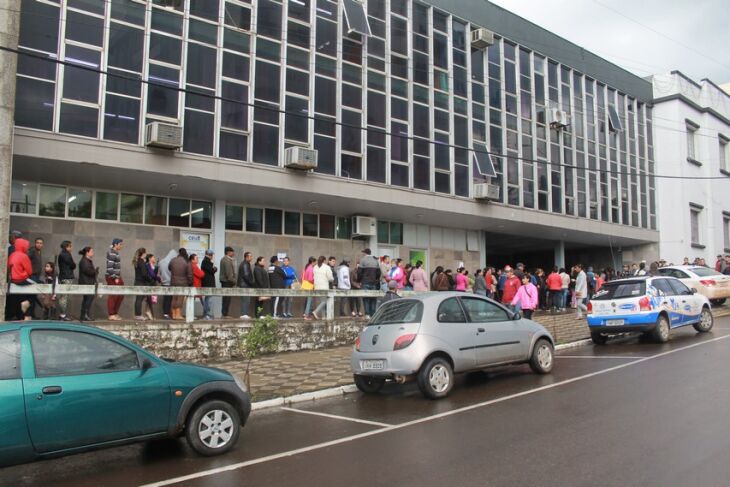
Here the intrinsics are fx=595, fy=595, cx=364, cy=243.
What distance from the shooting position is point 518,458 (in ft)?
18.3

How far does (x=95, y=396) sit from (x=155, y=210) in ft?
40.7

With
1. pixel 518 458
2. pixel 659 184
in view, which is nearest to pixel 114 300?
pixel 518 458

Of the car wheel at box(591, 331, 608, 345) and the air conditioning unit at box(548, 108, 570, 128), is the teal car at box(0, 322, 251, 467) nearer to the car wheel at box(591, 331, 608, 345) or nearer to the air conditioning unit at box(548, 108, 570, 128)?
the car wheel at box(591, 331, 608, 345)

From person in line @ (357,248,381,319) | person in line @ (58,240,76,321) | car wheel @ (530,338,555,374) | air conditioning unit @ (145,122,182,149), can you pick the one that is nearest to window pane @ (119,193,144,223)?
air conditioning unit @ (145,122,182,149)

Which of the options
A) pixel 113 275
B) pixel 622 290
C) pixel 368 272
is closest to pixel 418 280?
pixel 368 272

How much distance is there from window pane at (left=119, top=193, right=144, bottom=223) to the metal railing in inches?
192

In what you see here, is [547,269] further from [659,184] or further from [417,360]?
[417,360]

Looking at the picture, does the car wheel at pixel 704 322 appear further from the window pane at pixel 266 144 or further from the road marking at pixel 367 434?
the window pane at pixel 266 144

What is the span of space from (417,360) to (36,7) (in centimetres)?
1204

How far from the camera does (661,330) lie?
13.6 metres

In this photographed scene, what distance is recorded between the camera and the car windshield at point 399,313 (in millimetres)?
9188

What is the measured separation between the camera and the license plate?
901 centimetres

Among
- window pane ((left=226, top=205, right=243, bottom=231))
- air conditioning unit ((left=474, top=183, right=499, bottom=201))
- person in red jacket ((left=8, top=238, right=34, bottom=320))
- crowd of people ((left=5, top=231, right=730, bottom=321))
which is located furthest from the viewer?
air conditioning unit ((left=474, top=183, right=499, bottom=201))

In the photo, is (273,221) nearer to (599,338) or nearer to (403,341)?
(599,338)
